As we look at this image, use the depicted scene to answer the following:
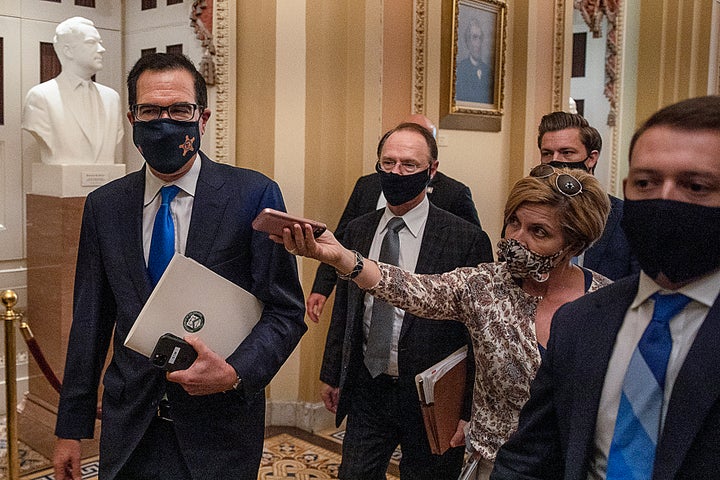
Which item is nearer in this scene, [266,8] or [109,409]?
[109,409]

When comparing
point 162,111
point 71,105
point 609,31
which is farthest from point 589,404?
point 609,31

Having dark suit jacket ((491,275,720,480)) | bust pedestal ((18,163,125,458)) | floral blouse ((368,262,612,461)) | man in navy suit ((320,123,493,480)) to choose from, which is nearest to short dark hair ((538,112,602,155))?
man in navy suit ((320,123,493,480))

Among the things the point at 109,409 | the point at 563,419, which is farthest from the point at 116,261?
the point at 563,419

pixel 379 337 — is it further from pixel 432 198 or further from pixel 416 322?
pixel 432 198

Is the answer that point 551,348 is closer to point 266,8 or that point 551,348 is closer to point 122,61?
point 266,8

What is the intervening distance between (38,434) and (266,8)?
2886mm

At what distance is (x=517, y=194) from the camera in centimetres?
203

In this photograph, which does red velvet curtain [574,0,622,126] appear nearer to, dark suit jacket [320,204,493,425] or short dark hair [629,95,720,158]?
dark suit jacket [320,204,493,425]

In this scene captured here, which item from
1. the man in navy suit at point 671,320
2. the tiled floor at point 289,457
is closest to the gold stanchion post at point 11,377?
the tiled floor at point 289,457

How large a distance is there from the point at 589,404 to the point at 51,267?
3807 mm

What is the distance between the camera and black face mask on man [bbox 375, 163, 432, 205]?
9.43 ft

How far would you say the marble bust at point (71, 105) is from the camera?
429cm

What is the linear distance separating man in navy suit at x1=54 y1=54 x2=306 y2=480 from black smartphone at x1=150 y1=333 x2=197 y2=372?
13cm

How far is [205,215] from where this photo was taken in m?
1.98
